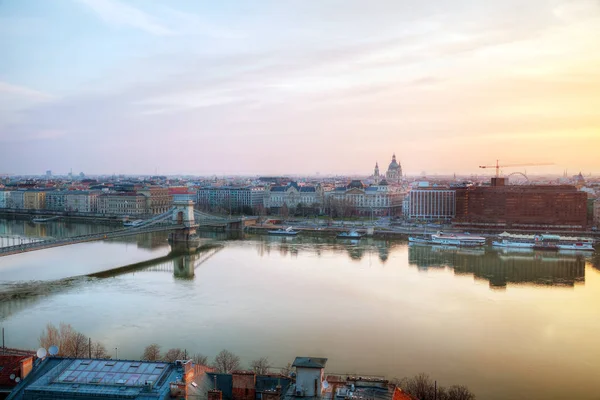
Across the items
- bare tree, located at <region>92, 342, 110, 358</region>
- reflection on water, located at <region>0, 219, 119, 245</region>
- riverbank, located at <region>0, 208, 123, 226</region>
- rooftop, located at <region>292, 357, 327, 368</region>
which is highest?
rooftop, located at <region>292, 357, 327, 368</region>

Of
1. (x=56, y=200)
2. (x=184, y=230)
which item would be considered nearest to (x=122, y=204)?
(x=56, y=200)

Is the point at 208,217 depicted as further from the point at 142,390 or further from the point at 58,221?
the point at 142,390

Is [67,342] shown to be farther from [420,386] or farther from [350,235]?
[350,235]

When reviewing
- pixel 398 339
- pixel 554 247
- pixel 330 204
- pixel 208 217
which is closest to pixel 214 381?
pixel 398 339

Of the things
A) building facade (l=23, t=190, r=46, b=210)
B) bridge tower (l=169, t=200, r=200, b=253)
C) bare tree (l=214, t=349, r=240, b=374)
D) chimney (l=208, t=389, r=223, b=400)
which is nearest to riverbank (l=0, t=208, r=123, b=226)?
building facade (l=23, t=190, r=46, b=210)

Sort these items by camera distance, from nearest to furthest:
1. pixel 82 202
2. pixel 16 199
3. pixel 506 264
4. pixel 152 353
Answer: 1. pixel 152 353
2. pixel 506 264
3. pixel 82 202
4. pixel 16 199

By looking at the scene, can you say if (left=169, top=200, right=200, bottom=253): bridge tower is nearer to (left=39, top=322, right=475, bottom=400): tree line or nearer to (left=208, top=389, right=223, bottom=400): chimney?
(left=39, top=322, right=475, bottom=400): tree line

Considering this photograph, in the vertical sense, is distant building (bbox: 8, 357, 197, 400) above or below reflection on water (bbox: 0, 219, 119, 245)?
above
